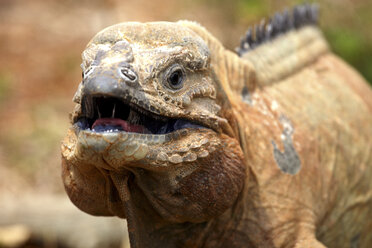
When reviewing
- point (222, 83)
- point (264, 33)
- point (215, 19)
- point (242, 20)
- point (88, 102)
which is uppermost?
point (215, 19)

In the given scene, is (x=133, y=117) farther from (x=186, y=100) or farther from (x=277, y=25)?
(x=277, y=25)

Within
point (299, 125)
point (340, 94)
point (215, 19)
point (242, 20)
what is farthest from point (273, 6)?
point (299, 125)

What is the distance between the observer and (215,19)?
12.3m

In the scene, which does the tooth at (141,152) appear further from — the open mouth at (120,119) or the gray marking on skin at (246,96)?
the gray marking on skin at (246,96)

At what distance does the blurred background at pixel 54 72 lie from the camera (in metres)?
7.87

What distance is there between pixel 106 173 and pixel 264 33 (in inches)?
93.7

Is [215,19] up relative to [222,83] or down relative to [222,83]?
up

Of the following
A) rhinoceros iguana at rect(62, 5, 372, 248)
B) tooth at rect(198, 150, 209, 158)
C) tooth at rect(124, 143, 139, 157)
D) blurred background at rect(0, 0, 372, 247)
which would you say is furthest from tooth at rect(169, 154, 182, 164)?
blurred background at rect(0, 0, 372, 247)

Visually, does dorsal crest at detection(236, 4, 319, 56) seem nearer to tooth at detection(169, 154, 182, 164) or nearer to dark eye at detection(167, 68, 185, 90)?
dark eye at detection(167, 68, 185, 90)

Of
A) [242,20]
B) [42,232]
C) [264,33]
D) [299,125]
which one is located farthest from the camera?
[242,20]

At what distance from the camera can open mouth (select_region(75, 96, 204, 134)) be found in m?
3.38

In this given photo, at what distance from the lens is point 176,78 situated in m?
3.67

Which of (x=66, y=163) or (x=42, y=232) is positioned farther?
(x=42, y=232)

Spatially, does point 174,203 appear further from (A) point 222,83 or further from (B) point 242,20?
(B) point 242,20
